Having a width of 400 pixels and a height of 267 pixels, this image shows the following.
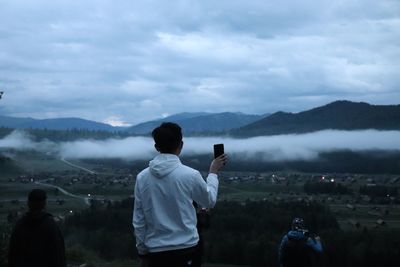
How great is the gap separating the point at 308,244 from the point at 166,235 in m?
4.72

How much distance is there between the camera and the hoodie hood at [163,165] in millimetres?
3975

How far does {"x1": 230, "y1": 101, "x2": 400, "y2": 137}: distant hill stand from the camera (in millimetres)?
137350

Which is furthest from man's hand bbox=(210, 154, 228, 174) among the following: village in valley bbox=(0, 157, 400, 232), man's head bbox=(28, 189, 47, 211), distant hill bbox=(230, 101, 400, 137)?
distant hill bbox=(230, 101, 400, 137)

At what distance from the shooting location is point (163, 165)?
399 cm

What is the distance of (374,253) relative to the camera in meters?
30.2

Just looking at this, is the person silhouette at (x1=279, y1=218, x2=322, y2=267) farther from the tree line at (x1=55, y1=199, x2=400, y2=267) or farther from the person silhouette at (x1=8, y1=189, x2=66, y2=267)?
the tree line at (x1=55, y1=199, x2=400, y2=267)

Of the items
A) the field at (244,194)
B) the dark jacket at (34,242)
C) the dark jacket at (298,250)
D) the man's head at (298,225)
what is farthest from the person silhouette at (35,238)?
the field at (244,194)

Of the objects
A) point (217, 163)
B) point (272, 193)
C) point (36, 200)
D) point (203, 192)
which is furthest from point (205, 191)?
point (272, 193)

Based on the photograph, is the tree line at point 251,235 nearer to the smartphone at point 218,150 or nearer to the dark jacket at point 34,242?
the dark jacket at point 34,242

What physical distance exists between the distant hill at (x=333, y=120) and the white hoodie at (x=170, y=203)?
133871mm

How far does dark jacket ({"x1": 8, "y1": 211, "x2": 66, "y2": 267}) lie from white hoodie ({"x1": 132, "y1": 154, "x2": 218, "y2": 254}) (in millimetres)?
2221

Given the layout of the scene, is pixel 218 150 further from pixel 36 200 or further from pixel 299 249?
pixel 299 249

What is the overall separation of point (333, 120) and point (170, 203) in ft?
522

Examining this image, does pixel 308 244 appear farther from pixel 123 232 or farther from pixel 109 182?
Answer: pixel 109 182
